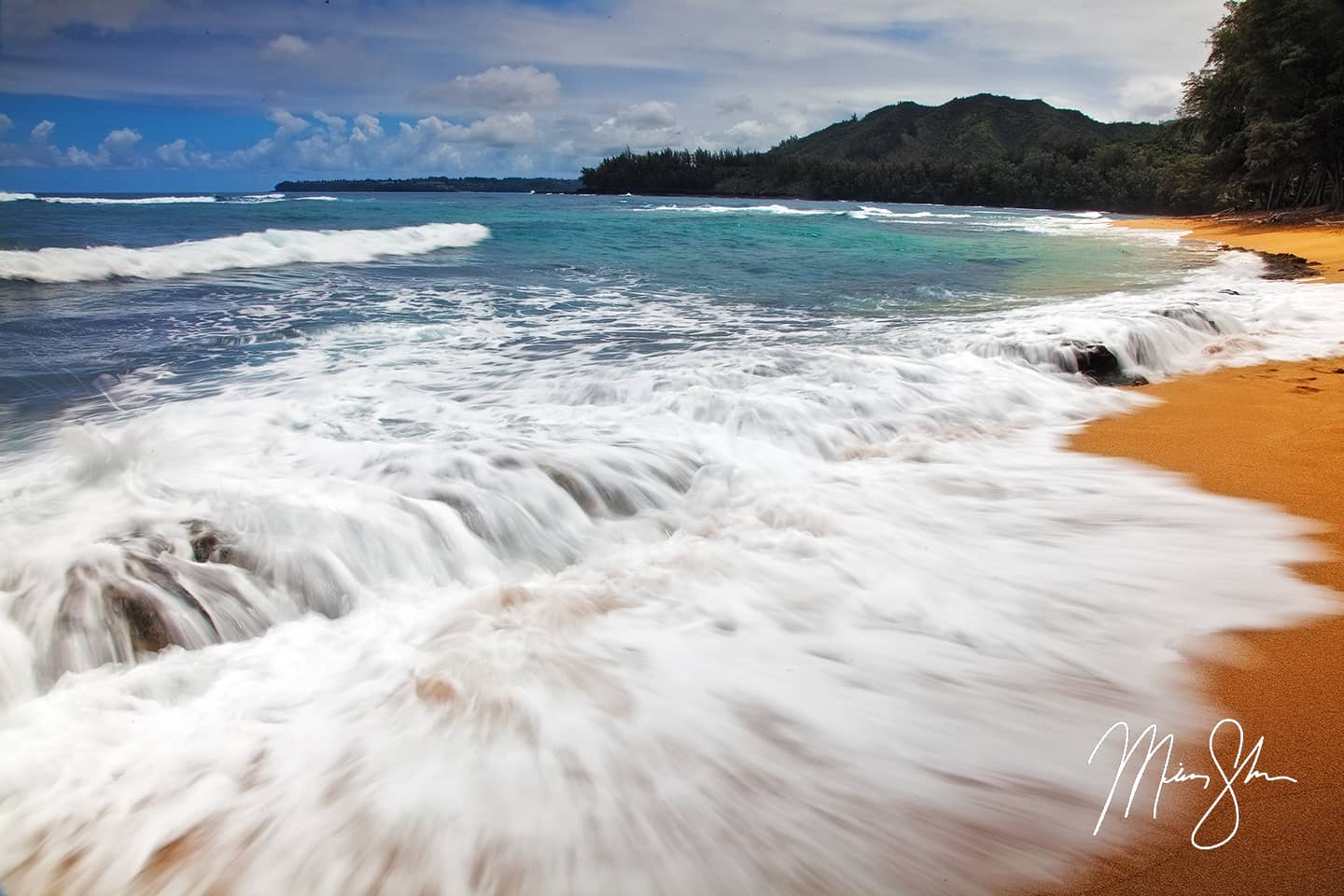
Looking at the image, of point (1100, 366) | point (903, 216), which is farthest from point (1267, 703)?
point (903, 216)

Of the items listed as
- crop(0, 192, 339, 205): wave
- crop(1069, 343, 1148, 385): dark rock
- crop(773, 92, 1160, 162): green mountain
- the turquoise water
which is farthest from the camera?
crop(773, 92, 1160, 162): green mountain

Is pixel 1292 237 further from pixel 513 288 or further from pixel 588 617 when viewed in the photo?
pixel 588 617

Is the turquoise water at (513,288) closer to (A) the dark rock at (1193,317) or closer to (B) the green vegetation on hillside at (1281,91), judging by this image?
(A) the dark rock at (1193,317)

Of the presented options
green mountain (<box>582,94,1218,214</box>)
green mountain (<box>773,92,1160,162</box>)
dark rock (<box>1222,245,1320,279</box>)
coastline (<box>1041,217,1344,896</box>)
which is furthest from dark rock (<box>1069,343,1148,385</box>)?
green mountain (<box>773,92,1160,162</box>)

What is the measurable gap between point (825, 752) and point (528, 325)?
24.2 ft

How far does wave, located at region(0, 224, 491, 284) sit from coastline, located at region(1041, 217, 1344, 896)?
15.7 meters

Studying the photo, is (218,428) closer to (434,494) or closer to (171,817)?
(434,494)

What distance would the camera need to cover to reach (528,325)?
8.71 m

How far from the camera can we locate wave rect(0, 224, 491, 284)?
42.3 feet

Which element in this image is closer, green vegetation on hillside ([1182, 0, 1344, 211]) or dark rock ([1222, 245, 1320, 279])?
Answer: dark rock ([1222, 245, 1320, 279])

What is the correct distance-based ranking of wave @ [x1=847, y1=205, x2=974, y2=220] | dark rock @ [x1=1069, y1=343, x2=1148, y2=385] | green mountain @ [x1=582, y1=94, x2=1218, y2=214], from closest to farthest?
dark rock @ [x1=1069, y1=343, x2=1148, y2=385]
wave @ [x1=847, y1=205, x2=974, y2=220]
green mountain @ [x1=582, y1=94, x2=1218, y2=214]

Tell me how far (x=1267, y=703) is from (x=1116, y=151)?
83.0m

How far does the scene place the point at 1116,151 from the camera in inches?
2707
